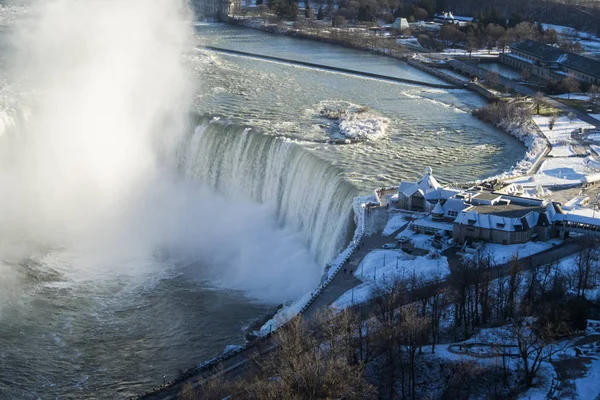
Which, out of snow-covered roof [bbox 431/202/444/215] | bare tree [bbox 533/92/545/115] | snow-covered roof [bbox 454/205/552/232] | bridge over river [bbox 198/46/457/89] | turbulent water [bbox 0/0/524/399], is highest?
bare tree [bbox 533/92/545/115]

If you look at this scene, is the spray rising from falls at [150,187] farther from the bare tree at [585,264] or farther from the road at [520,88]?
the road at [520,88]

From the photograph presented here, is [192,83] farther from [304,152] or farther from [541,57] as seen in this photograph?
[541,57]

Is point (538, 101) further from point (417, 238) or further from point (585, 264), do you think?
point (585, 264)

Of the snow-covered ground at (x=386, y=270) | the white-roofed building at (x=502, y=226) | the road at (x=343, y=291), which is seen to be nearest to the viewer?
the road at (x=343, y=291)

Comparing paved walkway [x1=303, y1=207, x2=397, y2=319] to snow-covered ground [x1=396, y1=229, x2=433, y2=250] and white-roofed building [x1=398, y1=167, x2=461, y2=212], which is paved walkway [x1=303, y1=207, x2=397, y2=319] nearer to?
snow-covered ground [x1=396, y1=229, x2=433, y2=250]

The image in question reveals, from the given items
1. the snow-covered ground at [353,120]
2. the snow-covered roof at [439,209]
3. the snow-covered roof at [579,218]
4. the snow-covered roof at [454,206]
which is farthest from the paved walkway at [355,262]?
the snow-covered ground at [353,120]

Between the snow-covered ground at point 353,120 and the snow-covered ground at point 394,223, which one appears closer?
the snow-covered ground at point 394,223

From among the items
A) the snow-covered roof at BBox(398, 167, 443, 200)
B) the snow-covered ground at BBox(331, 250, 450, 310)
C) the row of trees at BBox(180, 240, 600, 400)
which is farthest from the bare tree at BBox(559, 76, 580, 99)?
the row of trees at BBox(180, 240, 600, 400)
